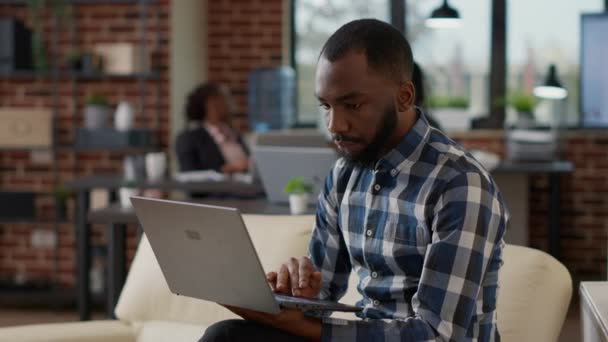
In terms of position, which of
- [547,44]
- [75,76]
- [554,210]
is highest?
[547,44]

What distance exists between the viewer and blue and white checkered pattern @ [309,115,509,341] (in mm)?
1936

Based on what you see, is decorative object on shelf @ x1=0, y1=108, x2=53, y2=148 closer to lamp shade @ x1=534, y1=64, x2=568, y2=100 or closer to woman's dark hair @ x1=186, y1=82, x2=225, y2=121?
woman's dark hair @ x1=186, y1=82, x2=225, y2=121

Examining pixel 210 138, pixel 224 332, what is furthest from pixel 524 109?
pixel 224 332

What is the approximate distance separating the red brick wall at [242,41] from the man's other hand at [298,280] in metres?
5.45

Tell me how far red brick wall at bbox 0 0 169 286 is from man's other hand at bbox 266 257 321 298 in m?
4.54

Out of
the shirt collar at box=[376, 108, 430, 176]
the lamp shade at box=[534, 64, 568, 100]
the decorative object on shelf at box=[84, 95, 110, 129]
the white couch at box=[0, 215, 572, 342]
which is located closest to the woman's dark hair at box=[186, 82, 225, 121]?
the decorative object on shelf at box=[84, 95, 110, 129]

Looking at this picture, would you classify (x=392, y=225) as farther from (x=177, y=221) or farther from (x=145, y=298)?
(x=145, y=298)

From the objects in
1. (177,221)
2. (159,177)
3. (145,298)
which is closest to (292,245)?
(145,298)

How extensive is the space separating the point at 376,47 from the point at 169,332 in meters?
1.31

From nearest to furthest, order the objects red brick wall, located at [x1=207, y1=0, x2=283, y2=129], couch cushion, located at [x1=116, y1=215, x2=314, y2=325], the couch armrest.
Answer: the couch armrest < couch cushion, located at [x1=116, y1=215, x2=314, y2=325] < red brick wall, located at [x1=207, y1=0, x2=283, y2=129]

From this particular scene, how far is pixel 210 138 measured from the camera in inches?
247

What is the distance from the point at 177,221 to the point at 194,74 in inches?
209

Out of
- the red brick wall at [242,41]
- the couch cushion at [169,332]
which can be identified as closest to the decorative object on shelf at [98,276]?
the red brick wall at [242,41]

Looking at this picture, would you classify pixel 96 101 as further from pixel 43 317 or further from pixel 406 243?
pixel 406 243
